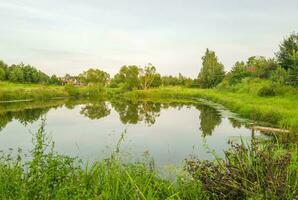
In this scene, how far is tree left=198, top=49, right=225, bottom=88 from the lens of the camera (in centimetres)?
5888

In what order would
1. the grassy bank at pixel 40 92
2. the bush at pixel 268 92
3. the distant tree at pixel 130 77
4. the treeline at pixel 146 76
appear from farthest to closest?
the distant tree at pixel 130 77, the treeline at pixel 146 76, the grassy bank at pixel 40 92, the bush at pixel 268 92

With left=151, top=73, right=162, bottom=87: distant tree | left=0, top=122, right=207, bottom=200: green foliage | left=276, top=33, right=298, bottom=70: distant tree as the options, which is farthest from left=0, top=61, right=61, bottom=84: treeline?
left=0, top=122, right=207, bottom=200: green foliage

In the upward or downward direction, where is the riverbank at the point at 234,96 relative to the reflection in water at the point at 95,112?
upward

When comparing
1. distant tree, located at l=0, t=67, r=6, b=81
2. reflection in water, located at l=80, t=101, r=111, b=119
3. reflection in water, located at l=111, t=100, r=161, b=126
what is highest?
distant tree, located at l=0, t=67, r=6, b=81

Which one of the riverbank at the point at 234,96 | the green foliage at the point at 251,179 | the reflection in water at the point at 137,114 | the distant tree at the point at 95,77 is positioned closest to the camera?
the green foliage at the point at 251,179

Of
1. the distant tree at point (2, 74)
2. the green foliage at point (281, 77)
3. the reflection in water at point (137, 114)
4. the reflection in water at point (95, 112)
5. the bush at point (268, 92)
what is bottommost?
the reflection in water at point (95, 112)

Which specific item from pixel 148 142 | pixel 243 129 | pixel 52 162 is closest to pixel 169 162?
pixel 148 142

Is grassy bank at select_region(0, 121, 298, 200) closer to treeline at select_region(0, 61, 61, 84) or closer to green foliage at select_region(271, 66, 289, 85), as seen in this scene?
green foliage at select_region(271, 66, 289, 85)

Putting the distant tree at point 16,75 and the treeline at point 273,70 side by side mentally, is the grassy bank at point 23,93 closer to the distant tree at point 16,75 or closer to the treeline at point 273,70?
the distant tree at point 16,75

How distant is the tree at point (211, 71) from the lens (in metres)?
58.9

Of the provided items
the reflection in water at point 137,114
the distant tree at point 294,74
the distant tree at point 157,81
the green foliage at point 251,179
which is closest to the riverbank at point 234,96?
the distant tree at point 294,74

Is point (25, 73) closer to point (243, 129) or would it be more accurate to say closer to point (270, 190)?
point (243, 129)

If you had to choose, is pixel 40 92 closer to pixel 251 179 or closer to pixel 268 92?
pixel 268 92

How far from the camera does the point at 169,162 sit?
29.7 feet
